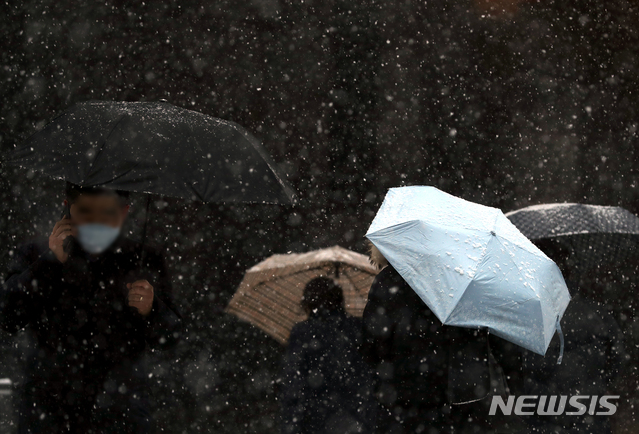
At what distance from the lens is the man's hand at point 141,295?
3.26m

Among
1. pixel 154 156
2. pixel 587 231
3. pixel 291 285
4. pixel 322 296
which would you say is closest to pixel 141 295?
pixel 154 156

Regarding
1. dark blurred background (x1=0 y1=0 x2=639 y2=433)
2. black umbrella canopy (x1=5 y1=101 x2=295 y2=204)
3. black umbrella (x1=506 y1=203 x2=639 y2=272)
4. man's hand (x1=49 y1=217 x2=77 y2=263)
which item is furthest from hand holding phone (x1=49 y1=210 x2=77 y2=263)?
black umbrella (x1=506 y1=203 x2=639 y2=272)

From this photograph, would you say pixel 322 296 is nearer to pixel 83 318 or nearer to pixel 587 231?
pixel 83 318

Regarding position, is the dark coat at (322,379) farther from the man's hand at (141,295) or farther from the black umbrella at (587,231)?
the black umbrella at (587,231)

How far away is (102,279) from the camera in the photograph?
10.8 ft

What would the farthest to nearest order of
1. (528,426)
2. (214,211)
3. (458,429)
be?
(214,211) → (528,426) → (458,429)

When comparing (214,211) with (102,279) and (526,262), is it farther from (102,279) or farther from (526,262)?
(526,262)

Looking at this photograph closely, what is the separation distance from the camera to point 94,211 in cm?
317

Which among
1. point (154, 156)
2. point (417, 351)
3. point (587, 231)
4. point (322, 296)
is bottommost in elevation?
point (322, 296)

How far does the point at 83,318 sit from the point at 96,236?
45cm

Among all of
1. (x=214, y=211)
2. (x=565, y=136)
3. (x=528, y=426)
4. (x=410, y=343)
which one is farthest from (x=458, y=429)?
(x=565, y=136)

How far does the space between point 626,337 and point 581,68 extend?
2.91 m

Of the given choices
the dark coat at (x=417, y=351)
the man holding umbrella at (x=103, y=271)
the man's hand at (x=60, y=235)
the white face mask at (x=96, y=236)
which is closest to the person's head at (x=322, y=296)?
the dark coat at (x=417, y=351)

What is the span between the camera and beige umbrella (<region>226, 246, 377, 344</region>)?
4.27 meters
